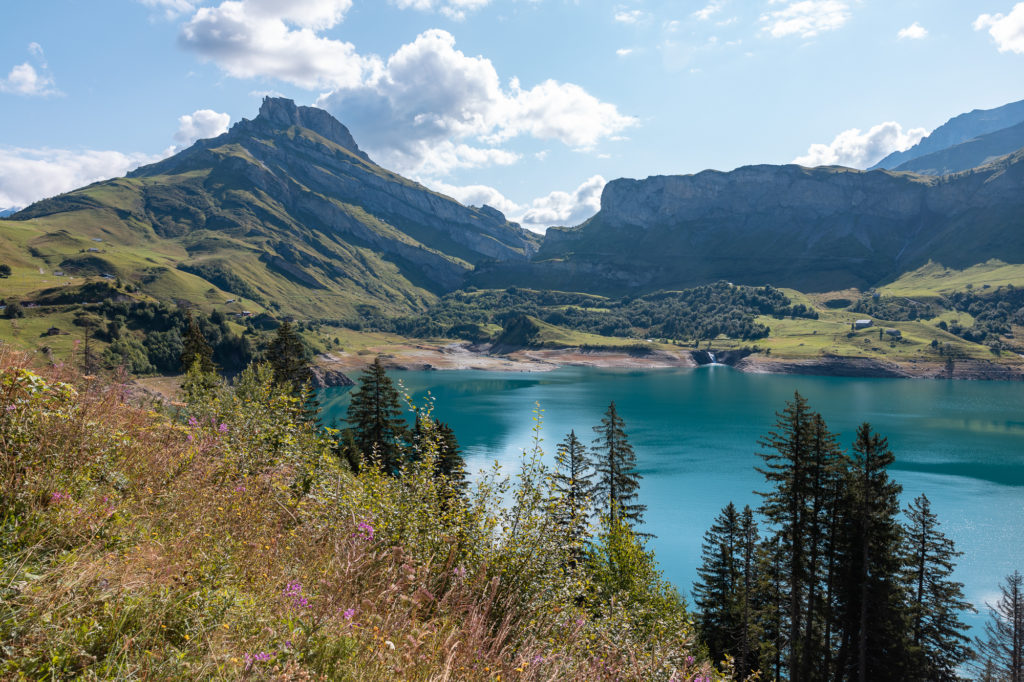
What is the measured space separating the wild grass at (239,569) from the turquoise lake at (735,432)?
18687mm

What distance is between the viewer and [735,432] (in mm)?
93875

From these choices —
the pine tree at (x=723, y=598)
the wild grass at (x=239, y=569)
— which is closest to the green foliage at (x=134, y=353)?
the pine tree at (x=723, y=598)

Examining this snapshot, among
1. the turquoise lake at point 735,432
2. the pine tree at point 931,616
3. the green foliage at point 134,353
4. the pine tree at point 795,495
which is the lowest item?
the turquoise lake at point 735,432

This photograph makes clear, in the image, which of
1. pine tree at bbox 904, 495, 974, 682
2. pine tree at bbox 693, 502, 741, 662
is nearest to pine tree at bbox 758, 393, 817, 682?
pine tree at bbox 693, 502, 741, 662

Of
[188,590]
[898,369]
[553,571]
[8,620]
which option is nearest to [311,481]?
[553,571]

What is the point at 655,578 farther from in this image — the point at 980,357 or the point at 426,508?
the point at 980,357

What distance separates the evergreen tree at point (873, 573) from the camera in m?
25.4

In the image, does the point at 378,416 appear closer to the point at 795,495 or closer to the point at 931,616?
the point at 795,495

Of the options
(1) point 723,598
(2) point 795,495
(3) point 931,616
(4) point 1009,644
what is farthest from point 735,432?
(2) point 795,495

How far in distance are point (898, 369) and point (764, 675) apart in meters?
186

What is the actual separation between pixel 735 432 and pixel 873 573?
71632 mm

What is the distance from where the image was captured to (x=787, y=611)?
31297mm

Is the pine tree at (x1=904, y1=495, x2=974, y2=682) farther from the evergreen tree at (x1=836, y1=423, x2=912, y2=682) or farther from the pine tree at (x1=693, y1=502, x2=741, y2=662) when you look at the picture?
the pine tree at (x1=693, y1=502, x2=741, y2=662)

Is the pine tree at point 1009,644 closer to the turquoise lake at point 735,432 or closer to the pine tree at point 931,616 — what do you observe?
the pine tree at point 931,616
